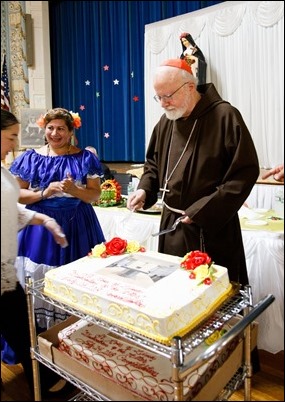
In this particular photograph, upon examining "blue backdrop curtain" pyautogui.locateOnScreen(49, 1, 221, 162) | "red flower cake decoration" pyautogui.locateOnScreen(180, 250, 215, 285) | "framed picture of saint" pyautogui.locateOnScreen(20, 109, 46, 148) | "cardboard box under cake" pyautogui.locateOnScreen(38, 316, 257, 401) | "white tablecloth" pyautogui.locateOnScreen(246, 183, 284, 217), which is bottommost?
"cardboard box under cake" pyautogui.locateOnScreen(38, 316, 257, 401)

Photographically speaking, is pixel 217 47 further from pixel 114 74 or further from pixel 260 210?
pixel 260 210

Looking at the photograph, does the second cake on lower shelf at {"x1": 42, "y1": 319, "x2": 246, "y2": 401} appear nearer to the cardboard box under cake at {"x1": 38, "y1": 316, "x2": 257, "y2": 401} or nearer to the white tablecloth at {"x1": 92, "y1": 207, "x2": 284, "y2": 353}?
the cardboard box under cake at {"x1": 38, "y1": 316, "x2": 257, "y2": 401}

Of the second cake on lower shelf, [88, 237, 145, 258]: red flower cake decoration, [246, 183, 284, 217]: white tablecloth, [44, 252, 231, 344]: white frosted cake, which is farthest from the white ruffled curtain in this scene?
the second cake on lower shelf

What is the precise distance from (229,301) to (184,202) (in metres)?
0.39

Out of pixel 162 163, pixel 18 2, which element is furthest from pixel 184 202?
pixel 18 2

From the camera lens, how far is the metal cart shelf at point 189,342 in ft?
2.50

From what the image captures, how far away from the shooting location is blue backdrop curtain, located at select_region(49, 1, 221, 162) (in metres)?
3.77

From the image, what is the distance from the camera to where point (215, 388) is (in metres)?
0.85

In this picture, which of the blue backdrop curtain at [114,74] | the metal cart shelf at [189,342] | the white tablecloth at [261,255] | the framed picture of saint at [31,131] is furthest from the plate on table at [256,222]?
the blue backdrop curtain at [114,74]

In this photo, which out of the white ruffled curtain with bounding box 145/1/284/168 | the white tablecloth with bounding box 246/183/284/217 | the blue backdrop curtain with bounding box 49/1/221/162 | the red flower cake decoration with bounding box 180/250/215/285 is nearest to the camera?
the red flower cake decoration with bounding box 180/250/215/285

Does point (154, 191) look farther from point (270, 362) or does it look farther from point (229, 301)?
point (270, 362)

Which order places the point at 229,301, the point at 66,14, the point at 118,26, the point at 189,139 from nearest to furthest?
the point at 229,301 < the point at 189,139 < the point at 66,14 < the point at 118,26

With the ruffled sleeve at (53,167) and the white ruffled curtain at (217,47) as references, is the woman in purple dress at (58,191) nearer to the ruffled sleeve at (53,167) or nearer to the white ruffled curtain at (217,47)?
the ruffled sleeve at (53,167)

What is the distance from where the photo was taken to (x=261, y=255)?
1.41 m
